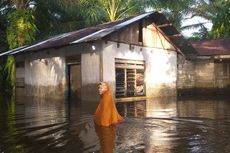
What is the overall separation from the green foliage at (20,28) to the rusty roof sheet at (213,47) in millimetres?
12817

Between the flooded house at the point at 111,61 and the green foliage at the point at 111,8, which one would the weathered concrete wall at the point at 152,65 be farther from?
the green foliage at the point at 111,8

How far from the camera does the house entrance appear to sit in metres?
19.1

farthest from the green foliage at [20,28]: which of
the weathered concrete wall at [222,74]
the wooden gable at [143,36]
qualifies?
the weathered concrete wall at [222,74]

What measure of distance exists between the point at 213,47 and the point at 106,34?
12.2 metres

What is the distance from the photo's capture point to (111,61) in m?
18.0

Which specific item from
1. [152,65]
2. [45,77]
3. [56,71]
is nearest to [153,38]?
[152,65]

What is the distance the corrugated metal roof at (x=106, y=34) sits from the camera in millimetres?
17562

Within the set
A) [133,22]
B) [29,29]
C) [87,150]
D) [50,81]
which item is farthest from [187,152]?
[29,29]

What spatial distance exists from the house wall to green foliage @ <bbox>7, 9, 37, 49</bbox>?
2.26 m

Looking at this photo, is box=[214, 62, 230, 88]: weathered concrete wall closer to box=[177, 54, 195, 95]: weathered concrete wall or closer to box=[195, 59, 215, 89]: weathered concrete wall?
box=[195, 59, 215, 89]: weathered concrete wall

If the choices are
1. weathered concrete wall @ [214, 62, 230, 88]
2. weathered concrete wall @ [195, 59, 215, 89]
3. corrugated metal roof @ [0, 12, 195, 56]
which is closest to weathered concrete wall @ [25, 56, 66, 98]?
Result: corrugated metal roof @ [0, 12, 195, 56]

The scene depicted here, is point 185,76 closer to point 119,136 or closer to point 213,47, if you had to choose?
point 213,47

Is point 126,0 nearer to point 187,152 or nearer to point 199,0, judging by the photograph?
point 199,0

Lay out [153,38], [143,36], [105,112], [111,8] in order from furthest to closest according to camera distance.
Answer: [111,8], [153,38], [143,36], [105,112]
